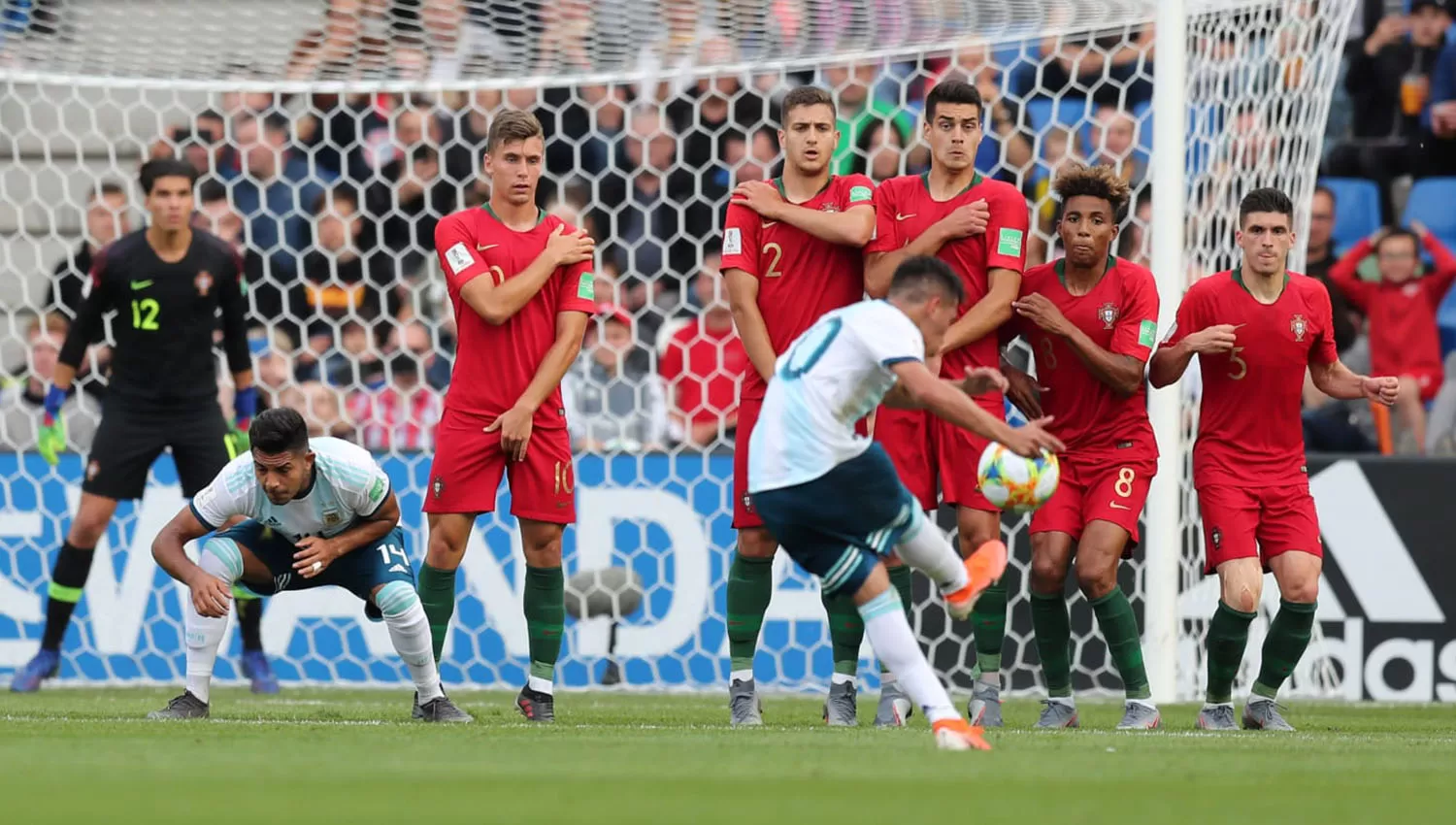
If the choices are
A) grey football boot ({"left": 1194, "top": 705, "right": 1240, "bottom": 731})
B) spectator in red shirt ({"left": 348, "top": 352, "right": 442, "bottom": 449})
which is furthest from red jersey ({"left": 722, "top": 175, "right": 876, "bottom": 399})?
spectator in red shirt ({"left": 348, "top": 352, "right": 442, "bottom": 449})

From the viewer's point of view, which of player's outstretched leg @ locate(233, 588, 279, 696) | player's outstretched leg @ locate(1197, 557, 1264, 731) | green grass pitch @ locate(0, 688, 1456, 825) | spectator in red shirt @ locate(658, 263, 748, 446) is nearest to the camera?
green grass pitch @ locate(0, 688, 1456, 825)

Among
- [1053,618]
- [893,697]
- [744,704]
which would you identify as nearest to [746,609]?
[744,704]

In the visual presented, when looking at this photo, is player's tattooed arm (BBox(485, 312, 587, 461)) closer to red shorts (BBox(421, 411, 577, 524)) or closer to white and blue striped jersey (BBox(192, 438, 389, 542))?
red shorts (BBox(421, 411, 577, 524))

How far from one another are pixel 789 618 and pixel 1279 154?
3181 mm

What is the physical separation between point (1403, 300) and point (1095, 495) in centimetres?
538

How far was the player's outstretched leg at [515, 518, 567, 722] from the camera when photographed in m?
7.29

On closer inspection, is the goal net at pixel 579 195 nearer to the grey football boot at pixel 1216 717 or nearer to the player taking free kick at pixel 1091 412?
the grey football boot at pixel 1216 717

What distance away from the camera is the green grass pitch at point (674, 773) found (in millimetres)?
4340

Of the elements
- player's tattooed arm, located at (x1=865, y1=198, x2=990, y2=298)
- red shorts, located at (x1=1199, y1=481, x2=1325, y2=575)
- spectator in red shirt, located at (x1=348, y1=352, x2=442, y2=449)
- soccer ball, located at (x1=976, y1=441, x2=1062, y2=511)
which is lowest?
red shorts, located at (x1=1199, y1=481, x2=1325, y2=575)

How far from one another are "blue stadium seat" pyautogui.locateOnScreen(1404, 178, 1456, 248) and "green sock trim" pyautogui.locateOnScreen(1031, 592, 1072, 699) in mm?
6835

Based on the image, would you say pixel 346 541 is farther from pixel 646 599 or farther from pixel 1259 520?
pixel 1259 520

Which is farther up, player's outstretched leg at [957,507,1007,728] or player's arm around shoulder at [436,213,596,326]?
player's arm around shoulder at [436,213,596,326]

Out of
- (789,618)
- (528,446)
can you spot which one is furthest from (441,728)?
(789,618)

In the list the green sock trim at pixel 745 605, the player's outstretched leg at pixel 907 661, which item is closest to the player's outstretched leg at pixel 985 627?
the green sock trim at pixel 745 605
